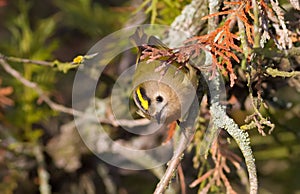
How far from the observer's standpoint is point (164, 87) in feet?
2.42

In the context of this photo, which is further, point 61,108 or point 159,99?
point 61,108

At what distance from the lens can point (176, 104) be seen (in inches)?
29.1

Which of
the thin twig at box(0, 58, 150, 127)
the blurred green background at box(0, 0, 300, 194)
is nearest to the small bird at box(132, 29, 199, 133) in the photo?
the thin twig at box(0, 58, 150, 127)

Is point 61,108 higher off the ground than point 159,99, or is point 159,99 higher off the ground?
point 61,108

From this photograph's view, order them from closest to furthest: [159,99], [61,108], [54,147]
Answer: [159,99], [61,108], [54,147]

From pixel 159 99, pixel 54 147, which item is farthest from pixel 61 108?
pixel 159 99

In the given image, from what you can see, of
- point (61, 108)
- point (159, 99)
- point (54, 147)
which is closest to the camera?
point (159, 99)

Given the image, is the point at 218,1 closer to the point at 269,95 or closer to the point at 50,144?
the point at 269,95

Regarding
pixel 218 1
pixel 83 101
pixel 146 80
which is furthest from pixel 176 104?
pixel 83 101

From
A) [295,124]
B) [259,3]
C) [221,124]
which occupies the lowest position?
[221,124]

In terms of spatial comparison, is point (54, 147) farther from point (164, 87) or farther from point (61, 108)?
point (164, 87)

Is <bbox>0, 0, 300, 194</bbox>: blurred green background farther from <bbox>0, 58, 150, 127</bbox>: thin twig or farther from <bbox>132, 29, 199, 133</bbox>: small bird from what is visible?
<bbox>132, 29, 199, 133</bbox>: small bird

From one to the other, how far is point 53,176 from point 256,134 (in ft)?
1.77

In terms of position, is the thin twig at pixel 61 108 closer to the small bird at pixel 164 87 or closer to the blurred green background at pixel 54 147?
the blurred green background at pixel 54 147
